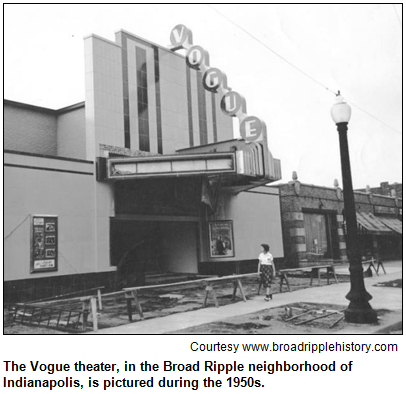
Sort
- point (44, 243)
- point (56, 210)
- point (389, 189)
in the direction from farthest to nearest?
point (389, 189) < point (56, 210) < point (44, 243)

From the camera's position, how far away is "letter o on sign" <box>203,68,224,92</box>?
18469 mm

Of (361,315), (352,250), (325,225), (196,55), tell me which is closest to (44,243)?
(352,250)

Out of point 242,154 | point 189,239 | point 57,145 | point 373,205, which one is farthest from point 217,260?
point 373,205

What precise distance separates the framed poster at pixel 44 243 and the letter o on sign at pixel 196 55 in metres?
9.07

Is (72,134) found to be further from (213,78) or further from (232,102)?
(232,102)

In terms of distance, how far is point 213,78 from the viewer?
18.6 m

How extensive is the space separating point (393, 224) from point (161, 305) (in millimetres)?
25899

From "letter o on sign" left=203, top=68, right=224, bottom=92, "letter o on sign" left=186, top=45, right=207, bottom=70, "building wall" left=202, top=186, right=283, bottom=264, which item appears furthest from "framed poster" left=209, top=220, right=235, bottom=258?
"letter o on sign" left=186, top=45, right=207, bottom=70

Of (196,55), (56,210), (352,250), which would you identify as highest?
(196,55)

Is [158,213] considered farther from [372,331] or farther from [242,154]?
[372,331]

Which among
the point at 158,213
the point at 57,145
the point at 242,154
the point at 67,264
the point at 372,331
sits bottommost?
the point at 372,331

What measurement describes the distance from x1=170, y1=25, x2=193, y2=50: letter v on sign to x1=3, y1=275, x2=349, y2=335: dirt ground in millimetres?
10648

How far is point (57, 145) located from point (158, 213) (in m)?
5.30
